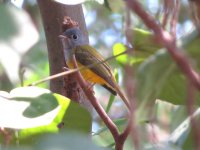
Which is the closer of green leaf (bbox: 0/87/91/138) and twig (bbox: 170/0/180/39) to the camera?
twig (bbox: 170/0/180/39)

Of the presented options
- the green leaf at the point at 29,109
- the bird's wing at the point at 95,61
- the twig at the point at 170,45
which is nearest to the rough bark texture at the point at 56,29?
the green leaf at the point at 29,109

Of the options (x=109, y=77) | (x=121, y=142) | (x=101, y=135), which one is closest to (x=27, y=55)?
(x=121, y=142)

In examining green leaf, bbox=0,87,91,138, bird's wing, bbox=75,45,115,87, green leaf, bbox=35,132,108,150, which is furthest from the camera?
bird's wing, bbox=75,45,115,87

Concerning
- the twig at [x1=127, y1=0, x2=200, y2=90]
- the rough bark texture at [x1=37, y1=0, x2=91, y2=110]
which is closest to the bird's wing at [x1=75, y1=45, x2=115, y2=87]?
the rough bark texture at [x1=37, y1=0, x2=91, y2=110]

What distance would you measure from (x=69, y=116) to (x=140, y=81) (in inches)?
10.5

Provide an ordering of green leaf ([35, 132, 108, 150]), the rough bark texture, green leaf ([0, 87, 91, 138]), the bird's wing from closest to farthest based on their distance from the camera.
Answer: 1. green leaf ([35, 132, 108, 150])
2. green leaf ([0, 87, 91, 138])
3. the rough bark texture
4. the bird's wing

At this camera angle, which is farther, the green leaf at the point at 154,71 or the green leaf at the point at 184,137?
the green leaf at the point at 184,137

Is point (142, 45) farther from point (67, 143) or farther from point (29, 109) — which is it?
point (67, 143)

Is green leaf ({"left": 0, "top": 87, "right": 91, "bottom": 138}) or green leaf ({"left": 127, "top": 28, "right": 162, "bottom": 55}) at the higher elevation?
green leaf ({"left": 127, "top": 28, "right": 162, "bottom": 55})

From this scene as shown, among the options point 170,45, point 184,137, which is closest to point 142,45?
point 184,137

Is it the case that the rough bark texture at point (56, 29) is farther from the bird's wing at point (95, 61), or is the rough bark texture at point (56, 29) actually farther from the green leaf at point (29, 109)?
the bird's wing at point (95, 61)

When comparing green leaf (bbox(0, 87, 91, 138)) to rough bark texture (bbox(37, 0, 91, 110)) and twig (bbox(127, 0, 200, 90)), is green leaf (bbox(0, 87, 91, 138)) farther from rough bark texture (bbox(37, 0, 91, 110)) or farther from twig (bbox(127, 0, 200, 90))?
rough bark texture (bbox(37, 0, 91, 110))

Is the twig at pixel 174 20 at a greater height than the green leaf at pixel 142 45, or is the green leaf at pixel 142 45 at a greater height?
the twig at pixel 174 20

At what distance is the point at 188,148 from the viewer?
1.73 feet
